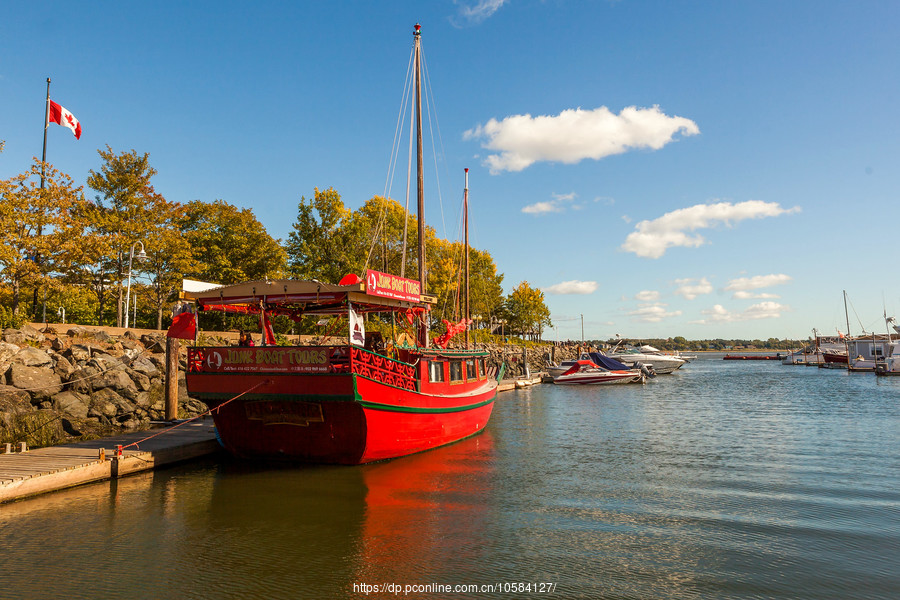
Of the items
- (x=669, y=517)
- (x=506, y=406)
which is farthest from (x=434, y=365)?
(x=506, y=406)

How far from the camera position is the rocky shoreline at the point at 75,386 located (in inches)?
683

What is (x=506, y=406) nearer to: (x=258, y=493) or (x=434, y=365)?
(x=434, y=365)

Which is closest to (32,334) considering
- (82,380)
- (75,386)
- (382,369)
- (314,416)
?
(75,386)

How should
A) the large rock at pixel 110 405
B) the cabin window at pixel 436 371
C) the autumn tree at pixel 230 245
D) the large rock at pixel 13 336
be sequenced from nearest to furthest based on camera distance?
1. the cabin window at pixel 436 371
2. the large rock at pixel 110 405
3. the large rock at pixel 13 336
4. the autumn tree at pixel 230 245

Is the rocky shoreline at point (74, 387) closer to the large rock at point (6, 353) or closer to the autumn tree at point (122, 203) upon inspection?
the large rock at point (6, 353)

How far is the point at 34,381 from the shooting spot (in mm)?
18859

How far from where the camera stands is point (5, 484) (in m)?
11.4

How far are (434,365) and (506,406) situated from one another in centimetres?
1804

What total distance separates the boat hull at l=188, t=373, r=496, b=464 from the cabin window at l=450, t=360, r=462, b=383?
2.39 metres

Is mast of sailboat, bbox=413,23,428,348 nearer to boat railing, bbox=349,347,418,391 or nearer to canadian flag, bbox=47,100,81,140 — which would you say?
boat railing, bbox=349,347,418,391

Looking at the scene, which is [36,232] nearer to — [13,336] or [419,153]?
[13,336]

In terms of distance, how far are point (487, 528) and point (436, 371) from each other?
24.4 ft

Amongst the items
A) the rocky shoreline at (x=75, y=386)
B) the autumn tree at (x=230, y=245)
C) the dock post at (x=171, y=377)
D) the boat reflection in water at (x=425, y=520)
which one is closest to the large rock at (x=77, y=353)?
the rocky shoreline at (x=75, y=386)

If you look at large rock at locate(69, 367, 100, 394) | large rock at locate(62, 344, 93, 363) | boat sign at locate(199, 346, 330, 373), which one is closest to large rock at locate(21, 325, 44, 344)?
large rock at locate(62, 344, 93, 363)
